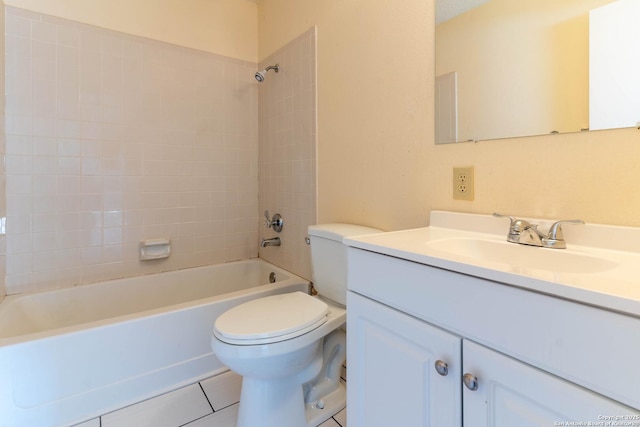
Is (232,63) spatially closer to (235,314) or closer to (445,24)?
(445,24)

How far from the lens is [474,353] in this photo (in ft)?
2.06

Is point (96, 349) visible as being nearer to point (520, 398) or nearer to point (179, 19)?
point (520, 398)

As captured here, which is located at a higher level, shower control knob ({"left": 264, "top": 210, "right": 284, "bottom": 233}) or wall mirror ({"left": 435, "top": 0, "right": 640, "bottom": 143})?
wall mirror ({"left": 435, "top": 0, "right": 640, "bottom": 143})

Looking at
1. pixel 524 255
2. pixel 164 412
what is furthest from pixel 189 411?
pixel 524 255

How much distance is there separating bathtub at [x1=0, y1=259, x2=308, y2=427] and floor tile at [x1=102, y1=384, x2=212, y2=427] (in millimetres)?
46

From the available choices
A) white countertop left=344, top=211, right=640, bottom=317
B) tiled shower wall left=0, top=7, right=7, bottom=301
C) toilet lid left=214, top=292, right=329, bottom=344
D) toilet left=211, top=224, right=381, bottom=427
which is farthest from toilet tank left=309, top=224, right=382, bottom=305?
tiled shower wall left=0, top=7, right=7, bottom=301

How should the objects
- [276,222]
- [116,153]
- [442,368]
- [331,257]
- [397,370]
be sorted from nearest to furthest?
[442,368] → [397,370] → [331,257] → [116,153] → [276,222]

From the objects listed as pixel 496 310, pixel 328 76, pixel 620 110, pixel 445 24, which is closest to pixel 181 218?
pixel 328 76

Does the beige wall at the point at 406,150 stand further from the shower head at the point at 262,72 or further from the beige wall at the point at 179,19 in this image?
the beige wall at the point at 179,19

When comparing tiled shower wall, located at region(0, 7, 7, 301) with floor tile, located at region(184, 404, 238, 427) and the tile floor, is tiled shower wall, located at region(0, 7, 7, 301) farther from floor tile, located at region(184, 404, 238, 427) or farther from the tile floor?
floor tile, located at region(184, 404, 238, 427)

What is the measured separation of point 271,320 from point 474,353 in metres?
0.74

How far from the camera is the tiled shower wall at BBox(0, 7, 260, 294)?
5.55 ft

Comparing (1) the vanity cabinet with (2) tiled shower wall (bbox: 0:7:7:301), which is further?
(2) tiled shower wall (bbox: 0:7:7:301)

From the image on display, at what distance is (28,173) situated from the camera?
170cm
